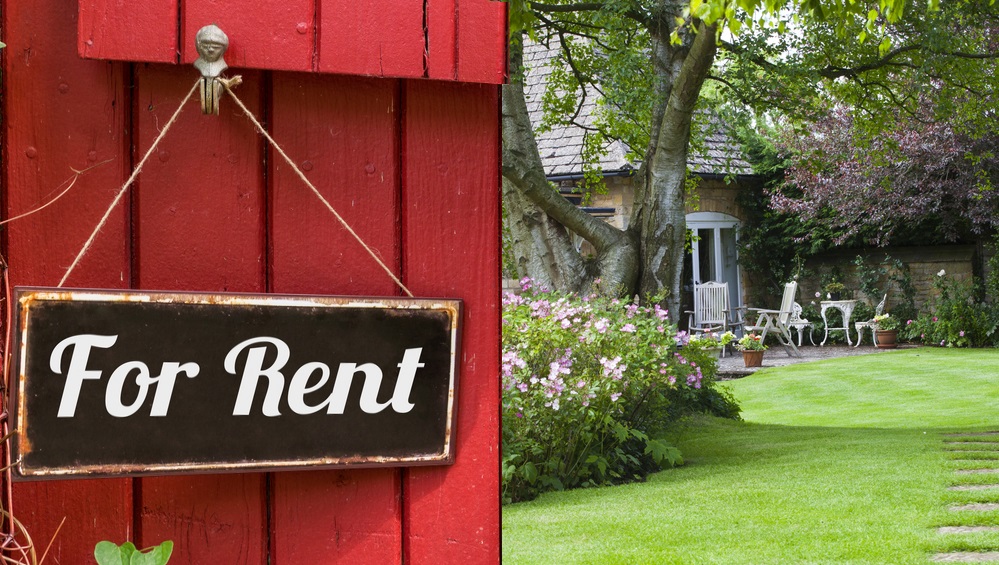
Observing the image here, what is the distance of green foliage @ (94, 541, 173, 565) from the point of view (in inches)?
49.2

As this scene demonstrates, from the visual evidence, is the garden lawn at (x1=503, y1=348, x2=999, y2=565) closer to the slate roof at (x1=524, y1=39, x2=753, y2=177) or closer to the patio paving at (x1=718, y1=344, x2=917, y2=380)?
the patio paving at (x1=718, y1=344, x2=917, y2=380)

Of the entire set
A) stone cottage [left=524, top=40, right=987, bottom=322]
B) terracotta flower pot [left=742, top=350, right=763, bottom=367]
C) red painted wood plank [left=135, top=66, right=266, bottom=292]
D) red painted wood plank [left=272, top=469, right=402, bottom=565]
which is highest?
stone cottage [left=524, top=40, right=987, bottom=322]

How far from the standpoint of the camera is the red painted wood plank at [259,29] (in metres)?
1.37

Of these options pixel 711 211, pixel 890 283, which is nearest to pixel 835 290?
pixel 890 283

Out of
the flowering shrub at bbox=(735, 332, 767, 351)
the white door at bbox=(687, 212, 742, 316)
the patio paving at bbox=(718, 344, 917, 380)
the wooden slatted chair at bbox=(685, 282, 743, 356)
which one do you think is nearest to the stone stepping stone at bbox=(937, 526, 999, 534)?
the patio paving at bbox=(718, 344, 917, 380)

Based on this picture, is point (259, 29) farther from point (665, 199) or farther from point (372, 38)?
point (665, 199)

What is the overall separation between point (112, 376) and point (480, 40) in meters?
0.67

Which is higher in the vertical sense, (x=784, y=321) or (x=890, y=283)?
(x=890, y=283)

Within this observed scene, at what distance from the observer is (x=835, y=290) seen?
19.0 metres

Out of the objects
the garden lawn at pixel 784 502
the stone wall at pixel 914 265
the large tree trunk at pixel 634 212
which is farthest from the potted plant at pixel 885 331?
the large tree trunk at pixel 634 212

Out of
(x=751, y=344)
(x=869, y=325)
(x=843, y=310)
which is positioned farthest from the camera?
(x=843, y=310)

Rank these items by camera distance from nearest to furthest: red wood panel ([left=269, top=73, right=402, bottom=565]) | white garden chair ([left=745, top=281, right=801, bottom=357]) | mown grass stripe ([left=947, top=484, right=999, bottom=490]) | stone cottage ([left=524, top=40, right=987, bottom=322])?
red wood panel ([left=269, top=73, right=402, bottom=565])
mown grass stripe ([left=947, top=484, right=999, bottom=490])
stone cottage ([left=524, top=40, right=987, bottom=322])
white garden chair ([left=745, top=281, right=801, bottom=357])

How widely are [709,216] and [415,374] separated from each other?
58.9 ft

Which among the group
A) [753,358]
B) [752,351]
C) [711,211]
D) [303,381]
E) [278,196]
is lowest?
[753,358]
